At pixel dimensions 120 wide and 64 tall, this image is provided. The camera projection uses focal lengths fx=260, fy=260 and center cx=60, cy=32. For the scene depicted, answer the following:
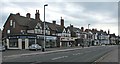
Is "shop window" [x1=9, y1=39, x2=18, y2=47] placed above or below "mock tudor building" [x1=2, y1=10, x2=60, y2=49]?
below

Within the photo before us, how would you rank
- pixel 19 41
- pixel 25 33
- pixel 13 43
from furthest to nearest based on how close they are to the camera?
pixel 25 33 → pixel 13 43 → pixel 19 41

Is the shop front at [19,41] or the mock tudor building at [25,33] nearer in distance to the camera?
the shop front at [19,41]

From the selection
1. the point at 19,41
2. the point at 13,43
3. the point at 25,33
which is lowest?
the point at 13,43

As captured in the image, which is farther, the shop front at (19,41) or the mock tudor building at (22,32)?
the mock tudor building at (22,32)

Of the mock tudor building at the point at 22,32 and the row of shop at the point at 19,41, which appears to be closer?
the row of shop at the point at 19,41

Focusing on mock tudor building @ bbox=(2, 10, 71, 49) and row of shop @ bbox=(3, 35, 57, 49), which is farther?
mock tudor building @ bbox=(2, 10, 71, 49)

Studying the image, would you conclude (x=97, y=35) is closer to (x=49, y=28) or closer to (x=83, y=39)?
(x=83, y=39)

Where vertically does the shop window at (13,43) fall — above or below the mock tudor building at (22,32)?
below

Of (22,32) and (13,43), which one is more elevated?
(22,32)

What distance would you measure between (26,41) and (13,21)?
33.2ft

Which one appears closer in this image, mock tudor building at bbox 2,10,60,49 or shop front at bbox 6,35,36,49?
shop front at bbox 6,35,36,49

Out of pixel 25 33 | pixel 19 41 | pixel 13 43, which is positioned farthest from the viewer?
pixel 25 33

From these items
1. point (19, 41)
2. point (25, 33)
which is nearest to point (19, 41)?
point (19, 41)

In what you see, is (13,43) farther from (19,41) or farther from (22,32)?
(22,32)
